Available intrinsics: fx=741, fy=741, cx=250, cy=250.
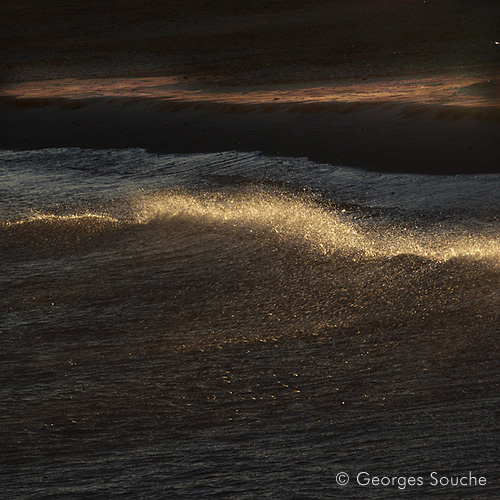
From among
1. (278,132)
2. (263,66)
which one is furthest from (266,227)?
(263,66)

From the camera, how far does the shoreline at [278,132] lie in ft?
24.2

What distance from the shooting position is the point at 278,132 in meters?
8.80

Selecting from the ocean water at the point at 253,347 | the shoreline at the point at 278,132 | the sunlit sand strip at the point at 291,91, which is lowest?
the ocean water at the point at 253,347

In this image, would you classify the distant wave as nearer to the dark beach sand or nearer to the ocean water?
the ocean water

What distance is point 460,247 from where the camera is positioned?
4.72 m

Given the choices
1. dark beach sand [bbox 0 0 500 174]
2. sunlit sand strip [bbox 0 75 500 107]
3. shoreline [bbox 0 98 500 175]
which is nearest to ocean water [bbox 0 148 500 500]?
shoreline [bbox 0 98 500 175]

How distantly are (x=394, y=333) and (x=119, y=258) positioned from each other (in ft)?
6.57

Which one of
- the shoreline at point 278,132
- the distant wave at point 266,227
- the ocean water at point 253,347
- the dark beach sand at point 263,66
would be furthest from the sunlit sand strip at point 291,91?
the distant wave at point 266,227

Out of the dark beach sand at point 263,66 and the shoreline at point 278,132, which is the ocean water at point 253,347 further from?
the dark beach sand at point 263,66

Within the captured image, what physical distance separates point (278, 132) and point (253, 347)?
562 cm

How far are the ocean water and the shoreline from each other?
1.25 m

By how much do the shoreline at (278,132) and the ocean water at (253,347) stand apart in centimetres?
125

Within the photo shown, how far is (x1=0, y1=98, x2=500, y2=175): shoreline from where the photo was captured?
24.2 ft

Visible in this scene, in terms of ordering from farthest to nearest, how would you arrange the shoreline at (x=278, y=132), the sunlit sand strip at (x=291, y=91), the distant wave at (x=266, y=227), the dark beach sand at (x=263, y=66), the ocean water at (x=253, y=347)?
the sunlit sand strip at (x=291, y=91), the dark beach sand at (x=263, y=66), the shoreline at (x=278, y=132), the distant wave at (x=266, y=227), the ocean water at (x=253, y=347)
